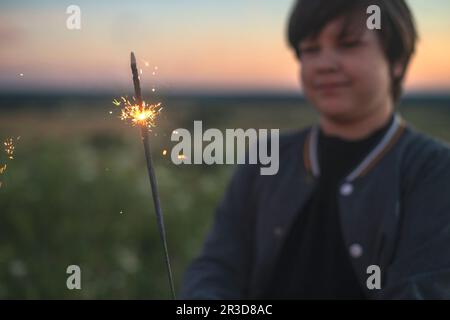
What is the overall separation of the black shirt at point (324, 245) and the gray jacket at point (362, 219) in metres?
0.03

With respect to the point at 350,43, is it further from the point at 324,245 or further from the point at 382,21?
the point at 324,245

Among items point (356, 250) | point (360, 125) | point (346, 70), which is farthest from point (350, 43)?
point (356, 250)

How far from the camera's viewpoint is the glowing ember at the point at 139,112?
0.98 meters

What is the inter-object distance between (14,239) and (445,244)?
205cm

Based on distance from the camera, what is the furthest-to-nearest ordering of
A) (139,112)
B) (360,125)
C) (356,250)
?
(360,125), (356,250), (139,112)

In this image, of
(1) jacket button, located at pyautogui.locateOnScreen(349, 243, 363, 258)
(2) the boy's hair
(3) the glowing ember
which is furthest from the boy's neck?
(3) the glowing ember

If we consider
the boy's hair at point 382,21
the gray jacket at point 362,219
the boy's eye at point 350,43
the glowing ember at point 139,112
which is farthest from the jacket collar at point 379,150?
the glowing ember at point 139,112

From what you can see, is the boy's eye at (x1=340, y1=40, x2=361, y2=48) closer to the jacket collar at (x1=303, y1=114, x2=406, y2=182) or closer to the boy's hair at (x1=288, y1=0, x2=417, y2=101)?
the boy's hair at (x1=288, y1=0, x2=417, y2=101)

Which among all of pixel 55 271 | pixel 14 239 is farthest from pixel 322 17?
pixel 14 239

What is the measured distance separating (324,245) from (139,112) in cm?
90

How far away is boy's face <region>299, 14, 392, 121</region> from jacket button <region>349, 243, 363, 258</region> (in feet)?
1.14

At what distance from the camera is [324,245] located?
1.73m
